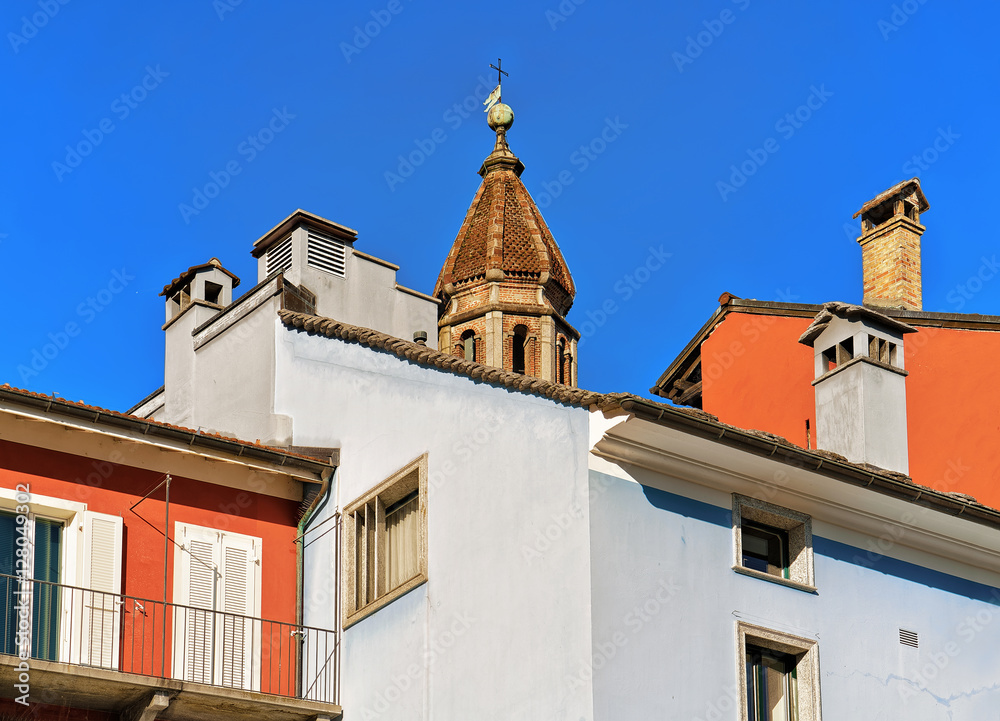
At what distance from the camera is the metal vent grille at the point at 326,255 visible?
19375 mm

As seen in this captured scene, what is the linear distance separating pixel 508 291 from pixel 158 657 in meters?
43.8

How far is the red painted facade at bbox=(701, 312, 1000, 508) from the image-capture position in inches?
817

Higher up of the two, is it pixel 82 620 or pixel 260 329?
pixel 260 329

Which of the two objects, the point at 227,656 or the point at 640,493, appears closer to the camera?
the point at 640,493

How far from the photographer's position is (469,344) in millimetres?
57219

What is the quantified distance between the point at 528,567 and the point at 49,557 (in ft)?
14.5

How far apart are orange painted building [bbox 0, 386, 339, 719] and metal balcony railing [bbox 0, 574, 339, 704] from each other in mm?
14

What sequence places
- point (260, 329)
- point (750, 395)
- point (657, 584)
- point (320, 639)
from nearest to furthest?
point (657, 584) < point (320, 639) < point (260, 329) < point (750, 395)

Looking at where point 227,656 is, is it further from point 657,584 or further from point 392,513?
point 657,584

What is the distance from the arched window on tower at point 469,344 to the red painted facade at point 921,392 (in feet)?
104

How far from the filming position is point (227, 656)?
14.7 metres

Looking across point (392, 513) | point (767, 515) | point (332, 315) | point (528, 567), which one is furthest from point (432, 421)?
point (332, 315)

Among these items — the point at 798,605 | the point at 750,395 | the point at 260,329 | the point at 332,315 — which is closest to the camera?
the point at 798,605

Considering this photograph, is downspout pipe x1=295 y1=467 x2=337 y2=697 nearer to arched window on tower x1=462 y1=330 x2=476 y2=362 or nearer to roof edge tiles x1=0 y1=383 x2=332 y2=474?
roof edge tiles x1=0 y1=383 x2=332 y2=474
